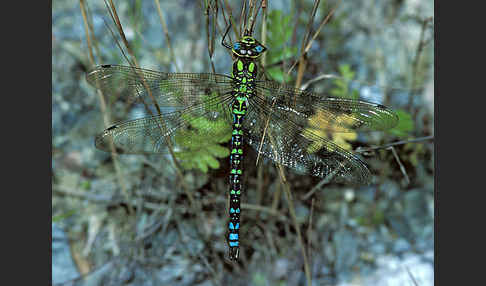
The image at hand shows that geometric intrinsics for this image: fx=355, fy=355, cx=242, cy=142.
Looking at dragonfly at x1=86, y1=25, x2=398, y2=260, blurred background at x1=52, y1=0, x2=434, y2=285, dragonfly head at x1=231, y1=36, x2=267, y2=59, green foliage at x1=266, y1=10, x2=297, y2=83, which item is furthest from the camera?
blurred background at x1=52, y1=0, x2=434, y2=285

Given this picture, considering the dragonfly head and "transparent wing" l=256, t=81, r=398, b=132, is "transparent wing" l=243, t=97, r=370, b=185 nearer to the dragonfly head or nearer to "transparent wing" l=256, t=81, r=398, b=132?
"transparent wing" l=256, t=81, r=398, b=132

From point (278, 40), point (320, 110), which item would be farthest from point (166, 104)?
point (320, 110)

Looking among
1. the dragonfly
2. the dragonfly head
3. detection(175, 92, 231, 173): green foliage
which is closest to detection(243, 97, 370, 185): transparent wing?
the dragonfly

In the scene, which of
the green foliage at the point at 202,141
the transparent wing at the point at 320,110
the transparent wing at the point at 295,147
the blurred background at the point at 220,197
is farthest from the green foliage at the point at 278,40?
the green foliage at the point at 202,141

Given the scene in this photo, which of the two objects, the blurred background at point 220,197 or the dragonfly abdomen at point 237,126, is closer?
the dragonfly abdomen at point 237,126

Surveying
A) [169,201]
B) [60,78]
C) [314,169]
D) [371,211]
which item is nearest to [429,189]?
[371,211]

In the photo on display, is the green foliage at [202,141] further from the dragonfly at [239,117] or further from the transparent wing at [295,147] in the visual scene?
the transparent wing at [295,147]
